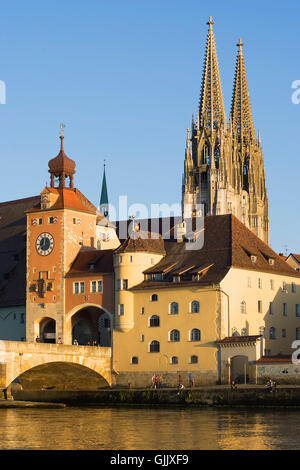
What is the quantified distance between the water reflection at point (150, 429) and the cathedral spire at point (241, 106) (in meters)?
104

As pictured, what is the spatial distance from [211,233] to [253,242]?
13.7 ft

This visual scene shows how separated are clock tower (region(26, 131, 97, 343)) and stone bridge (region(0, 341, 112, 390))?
537 cm

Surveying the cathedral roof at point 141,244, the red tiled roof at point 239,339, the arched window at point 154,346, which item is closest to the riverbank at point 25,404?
the arched window at point 154,346

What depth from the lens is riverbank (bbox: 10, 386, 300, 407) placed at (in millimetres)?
71375

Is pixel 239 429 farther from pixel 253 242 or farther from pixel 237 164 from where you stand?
pixel 237 164

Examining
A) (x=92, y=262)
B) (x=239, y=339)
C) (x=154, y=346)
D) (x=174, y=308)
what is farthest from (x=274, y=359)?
(x=92, y=262)

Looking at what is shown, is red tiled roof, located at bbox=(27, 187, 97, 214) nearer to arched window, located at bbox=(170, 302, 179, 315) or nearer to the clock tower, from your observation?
the clock tower

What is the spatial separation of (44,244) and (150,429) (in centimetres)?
3779

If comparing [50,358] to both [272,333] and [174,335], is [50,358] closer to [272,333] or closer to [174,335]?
[174,335]

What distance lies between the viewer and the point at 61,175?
98438mm

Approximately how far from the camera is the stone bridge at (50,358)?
76250 millimetres

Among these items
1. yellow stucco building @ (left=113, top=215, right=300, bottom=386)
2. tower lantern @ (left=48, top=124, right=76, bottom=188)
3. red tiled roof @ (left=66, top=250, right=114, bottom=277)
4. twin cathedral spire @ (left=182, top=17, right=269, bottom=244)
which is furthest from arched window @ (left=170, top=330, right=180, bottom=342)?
twin cathedral spire @ (left=182, top=17, right=269, bottom=244)
